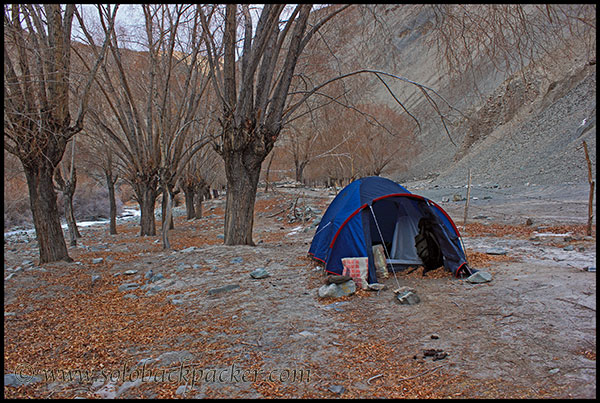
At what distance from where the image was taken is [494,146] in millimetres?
35469

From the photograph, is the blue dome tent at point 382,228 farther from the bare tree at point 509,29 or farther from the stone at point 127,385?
the stone at point 127,385

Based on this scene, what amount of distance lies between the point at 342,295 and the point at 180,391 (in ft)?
8.87

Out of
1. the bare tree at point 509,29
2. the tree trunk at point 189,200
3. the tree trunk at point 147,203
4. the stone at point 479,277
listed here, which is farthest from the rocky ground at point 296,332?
the tree trunk at point 189,200

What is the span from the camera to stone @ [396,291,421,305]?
15.4 feet

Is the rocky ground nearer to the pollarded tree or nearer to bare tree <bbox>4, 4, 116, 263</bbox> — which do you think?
bare tree <bbox>4, 4, 116, 263</bbox>

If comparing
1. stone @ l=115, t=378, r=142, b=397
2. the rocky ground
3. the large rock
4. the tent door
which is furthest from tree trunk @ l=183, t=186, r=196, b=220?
stone @ l=115, t=378, r=142, b=397

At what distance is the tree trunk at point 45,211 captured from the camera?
7.52 meters

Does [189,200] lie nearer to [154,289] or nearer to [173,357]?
[154,289]

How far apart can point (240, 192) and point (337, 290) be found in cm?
418

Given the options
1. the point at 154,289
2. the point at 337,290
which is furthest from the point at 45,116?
the point at 337,290

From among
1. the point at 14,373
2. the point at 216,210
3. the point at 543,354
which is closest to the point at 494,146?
the point at 216,210

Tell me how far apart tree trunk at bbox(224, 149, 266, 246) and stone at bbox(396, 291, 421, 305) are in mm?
4663

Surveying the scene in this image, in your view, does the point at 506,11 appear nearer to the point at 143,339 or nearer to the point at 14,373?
the point at 143,339

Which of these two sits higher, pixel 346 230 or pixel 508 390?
pixel 346 230
